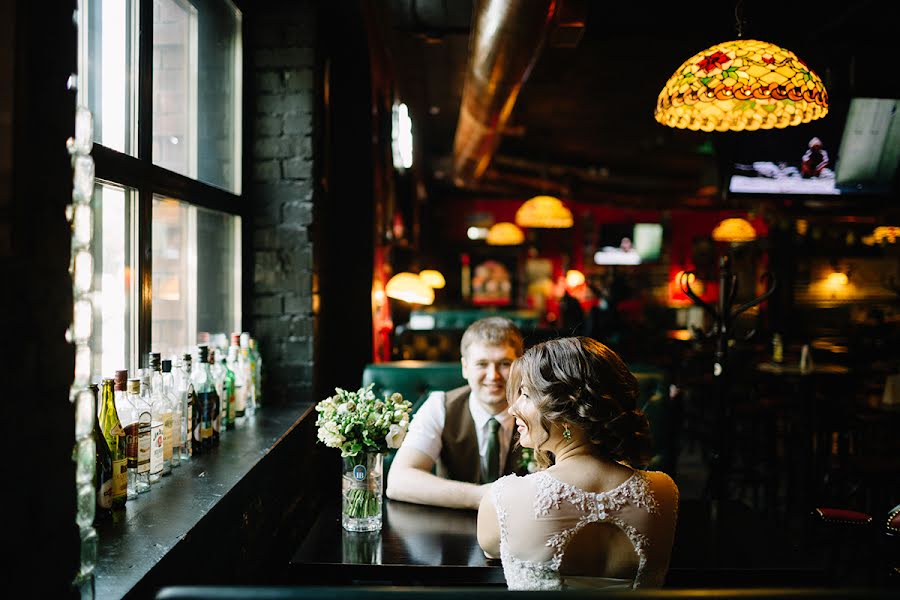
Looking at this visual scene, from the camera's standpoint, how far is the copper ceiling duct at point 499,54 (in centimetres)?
327

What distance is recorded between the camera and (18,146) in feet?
3.51

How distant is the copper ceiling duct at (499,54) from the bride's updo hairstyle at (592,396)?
2012 mm

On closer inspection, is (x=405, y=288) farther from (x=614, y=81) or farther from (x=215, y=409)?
(x=614, y=81)

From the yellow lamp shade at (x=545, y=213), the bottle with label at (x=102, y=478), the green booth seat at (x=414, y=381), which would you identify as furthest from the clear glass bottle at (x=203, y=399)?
the yellow lamp shade at (x=545, y=213)

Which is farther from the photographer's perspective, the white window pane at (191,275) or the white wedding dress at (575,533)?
the white window pane at (191,275)

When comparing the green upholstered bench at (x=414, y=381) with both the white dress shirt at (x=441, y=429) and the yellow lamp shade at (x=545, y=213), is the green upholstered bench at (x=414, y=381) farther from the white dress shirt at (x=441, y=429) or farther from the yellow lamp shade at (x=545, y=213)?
the yellow lamp shade at (x=545, y=213)

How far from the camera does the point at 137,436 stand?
2018 millimetres

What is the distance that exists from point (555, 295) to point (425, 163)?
186 inches

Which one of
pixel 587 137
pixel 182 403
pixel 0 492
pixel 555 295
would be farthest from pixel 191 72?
pixel 555 295

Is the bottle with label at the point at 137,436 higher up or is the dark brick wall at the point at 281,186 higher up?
the dark brick wall at the point at 281,186

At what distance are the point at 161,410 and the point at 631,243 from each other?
1337 cm

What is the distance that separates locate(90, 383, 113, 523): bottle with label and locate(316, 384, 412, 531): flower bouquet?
0.54 meters

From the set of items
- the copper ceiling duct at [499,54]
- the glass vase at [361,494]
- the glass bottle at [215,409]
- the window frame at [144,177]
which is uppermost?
the copper ceiling duct at [499,54]

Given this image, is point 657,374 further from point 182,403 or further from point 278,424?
point 182,403
